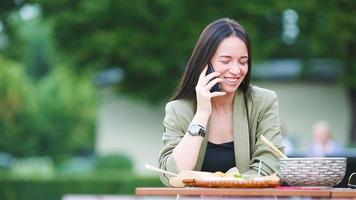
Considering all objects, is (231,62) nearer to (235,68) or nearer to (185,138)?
(235,68)

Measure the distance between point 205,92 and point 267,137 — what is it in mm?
369

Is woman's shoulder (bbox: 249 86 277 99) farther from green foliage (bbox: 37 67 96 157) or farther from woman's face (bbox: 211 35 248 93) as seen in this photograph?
green foliage (bbox: 37 67 96 157)

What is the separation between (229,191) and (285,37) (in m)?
23.2

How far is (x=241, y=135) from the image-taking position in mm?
5133

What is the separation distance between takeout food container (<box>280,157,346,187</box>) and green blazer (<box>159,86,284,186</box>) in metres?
0.35

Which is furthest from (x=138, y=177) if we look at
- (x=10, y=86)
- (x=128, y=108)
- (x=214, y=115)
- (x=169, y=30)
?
(x=214, y=115)

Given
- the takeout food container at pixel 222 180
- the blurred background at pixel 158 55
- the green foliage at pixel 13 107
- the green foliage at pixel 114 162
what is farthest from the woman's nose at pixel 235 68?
the green foliage at pixel 13 107

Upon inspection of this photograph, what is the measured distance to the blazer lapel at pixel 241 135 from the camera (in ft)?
16.8

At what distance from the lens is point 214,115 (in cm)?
518

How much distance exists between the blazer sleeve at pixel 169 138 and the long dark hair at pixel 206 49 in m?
0.11

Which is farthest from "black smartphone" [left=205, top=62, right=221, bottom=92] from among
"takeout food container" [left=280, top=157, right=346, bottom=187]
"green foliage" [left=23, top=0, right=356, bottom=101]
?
"green foliage" [left=23, top=0, right=356, bottom=101]

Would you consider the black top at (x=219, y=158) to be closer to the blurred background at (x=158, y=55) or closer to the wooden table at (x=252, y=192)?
the wooden table at (x=252, y=192)

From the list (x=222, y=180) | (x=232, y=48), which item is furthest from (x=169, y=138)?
(x=222, y=180)

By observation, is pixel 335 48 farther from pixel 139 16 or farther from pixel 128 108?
pixel 128 108
